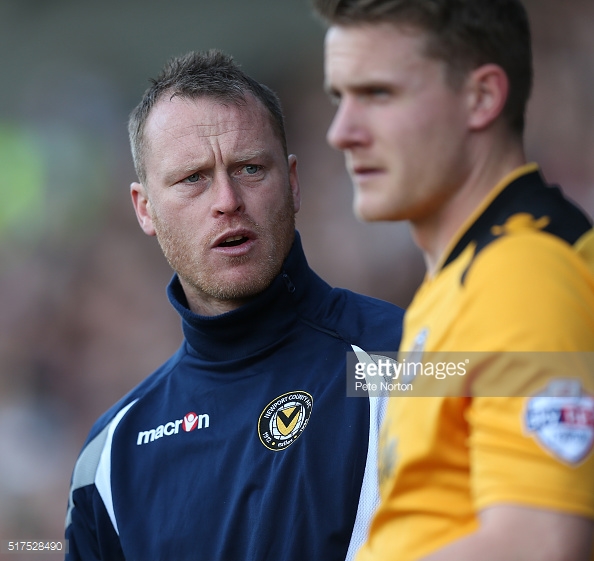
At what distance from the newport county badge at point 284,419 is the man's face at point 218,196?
26 cm

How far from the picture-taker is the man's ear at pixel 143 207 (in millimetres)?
2191

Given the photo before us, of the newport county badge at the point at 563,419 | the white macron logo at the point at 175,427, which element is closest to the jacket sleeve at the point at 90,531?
the white macron logo at the point at 175,427

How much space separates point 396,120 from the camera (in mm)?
968

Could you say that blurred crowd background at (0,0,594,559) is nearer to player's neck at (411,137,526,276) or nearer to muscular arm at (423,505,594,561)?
player's neck at (411,137,526,276)

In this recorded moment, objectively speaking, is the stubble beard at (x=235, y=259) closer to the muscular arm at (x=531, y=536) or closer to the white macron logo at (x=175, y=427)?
the white macron logo at (x=175, y=427)

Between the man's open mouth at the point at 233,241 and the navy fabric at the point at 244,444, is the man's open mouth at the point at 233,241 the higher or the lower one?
the higher one

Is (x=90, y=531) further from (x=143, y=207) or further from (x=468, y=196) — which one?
(x=468, y=196)

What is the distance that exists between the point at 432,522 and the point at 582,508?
0.51ft

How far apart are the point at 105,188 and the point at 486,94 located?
4044mm

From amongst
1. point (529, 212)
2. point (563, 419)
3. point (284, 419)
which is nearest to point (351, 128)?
point (529, 212)

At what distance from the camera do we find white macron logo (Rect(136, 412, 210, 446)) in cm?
190

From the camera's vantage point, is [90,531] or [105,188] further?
[105,188]

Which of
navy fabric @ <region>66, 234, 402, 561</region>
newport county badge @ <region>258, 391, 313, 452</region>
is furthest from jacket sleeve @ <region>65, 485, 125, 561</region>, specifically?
newport county badge @ <region>258, 391, 313, 452</region>

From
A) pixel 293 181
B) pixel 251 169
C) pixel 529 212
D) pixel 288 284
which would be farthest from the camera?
pixel 293 181
